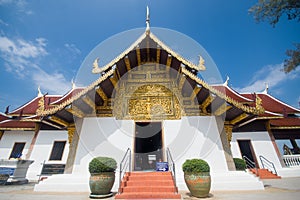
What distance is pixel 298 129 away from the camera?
10.6 metres

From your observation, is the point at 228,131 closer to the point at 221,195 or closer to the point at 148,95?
the point at 221,195

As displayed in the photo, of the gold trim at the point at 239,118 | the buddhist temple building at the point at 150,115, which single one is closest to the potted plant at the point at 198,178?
the buddhist temple building at the point at 150,115

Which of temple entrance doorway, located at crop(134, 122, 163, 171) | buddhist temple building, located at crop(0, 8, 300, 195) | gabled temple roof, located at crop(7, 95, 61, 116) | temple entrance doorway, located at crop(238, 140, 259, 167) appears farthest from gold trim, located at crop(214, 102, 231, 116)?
gabled temple roof, located at crop(7, 95, 61, 116)

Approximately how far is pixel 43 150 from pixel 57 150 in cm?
77

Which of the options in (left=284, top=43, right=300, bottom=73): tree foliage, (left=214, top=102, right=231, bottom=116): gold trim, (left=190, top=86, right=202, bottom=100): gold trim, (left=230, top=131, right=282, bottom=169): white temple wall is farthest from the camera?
(left=230, top=131, right=282, bottom=169): white temple wall

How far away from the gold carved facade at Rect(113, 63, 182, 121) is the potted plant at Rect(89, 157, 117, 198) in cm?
228

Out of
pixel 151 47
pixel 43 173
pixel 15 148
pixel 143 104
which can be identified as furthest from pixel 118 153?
pixel 15 148

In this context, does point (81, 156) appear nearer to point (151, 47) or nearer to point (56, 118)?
point (56, 118)

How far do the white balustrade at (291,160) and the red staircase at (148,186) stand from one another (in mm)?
8747

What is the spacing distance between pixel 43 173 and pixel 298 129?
15737 mm

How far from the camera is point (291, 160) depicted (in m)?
9.59

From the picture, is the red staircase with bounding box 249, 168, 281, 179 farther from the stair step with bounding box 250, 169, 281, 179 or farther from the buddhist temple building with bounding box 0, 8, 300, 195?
the buddhist temple building with bounding box 0, 8, 300, 195

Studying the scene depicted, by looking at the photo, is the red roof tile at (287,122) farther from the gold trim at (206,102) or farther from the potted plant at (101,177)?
the potted plant at (101,177)

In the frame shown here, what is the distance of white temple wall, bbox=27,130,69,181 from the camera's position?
913cm
